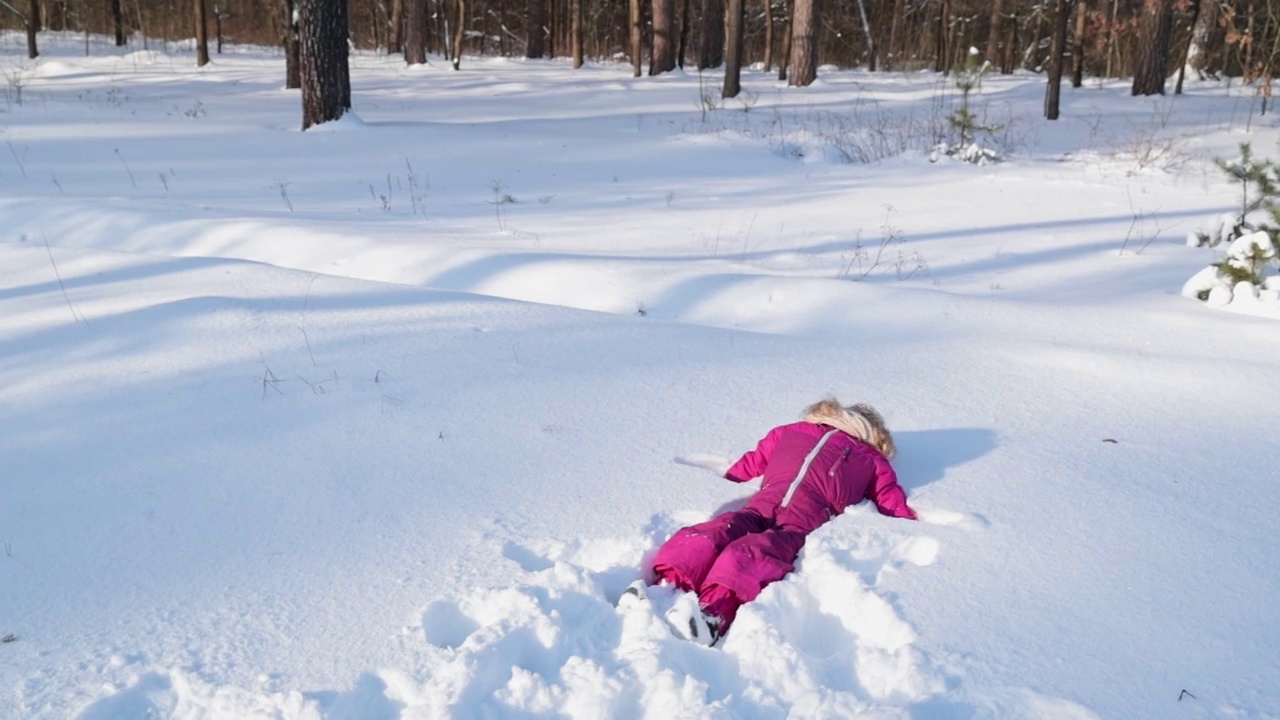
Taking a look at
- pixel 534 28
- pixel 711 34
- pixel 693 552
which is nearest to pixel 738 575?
pixel 693 552

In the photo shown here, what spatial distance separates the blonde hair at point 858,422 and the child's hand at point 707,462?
36 centimetres

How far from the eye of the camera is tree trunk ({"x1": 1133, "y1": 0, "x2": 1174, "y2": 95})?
14.5 meters

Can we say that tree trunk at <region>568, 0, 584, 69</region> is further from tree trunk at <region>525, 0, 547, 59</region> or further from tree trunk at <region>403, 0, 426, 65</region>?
tree trunk at <region>403, 0, 426, 65</region>

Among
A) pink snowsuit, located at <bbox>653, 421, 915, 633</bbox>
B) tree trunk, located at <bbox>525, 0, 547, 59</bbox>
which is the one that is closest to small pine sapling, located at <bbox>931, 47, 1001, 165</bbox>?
pink snowsuit, located at <bbox>653, 421, 915, 633</bbox>

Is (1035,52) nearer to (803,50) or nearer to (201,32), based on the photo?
(803,50)

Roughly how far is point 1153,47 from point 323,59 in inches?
516

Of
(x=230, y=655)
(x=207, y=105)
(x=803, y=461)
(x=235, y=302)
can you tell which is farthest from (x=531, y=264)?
(x=207, y=105)

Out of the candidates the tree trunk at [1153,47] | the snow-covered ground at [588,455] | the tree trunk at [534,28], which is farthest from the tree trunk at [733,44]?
the tree trunk at [534,28]

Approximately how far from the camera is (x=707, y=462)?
3146 millimetres

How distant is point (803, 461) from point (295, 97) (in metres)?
13.2

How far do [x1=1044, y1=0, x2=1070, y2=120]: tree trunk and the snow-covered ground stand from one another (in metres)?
5.45

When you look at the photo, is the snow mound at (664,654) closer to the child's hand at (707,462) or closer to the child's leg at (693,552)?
the child's leg at (693,552)

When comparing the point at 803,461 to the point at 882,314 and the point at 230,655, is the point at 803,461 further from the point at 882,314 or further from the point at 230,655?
the point at 882,314

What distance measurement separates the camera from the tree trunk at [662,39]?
18328mm
